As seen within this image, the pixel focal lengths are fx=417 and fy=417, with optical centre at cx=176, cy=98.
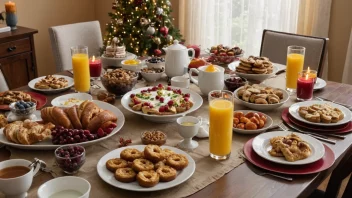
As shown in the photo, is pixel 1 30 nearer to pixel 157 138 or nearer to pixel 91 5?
pixel 91 5

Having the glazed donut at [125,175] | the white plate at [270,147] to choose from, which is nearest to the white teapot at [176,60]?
the white plate at [270,147]

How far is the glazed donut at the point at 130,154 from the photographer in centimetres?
129

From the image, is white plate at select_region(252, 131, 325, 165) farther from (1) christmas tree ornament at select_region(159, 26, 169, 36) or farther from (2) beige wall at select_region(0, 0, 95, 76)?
(2) beige wall at select_region(0, 0, 95, 76)

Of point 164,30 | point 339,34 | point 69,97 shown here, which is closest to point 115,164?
point 69,97

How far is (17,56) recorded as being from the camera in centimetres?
340

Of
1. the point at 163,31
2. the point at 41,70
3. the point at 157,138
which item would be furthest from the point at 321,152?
the point at 41,70

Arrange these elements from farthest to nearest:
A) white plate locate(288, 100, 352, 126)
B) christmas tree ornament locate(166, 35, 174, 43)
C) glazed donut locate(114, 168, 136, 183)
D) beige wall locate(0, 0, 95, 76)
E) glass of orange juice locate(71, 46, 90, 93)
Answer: beige wall locate(0, 0, 95, 76) < christmas tree ornament locate(166, 35, 174, 43) < glass of orange juice locate(71, 46, 90, 93) < white plate locate(288, 100, 352, 126) < glazed donut locate(114, 168, 136, 183)

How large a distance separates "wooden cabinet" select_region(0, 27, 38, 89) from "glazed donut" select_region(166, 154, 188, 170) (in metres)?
2.37

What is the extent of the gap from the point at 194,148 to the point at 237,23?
2.50 metres

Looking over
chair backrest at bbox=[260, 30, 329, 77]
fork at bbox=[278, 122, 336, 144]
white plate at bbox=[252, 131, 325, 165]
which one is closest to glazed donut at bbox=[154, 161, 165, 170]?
white plate at bbox=[252, 131, 325, 165]

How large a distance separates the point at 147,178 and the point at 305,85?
97cm

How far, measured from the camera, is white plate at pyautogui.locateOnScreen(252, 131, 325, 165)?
133 cm

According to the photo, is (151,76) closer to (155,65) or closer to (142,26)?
(155,65)

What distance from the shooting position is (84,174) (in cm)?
128
